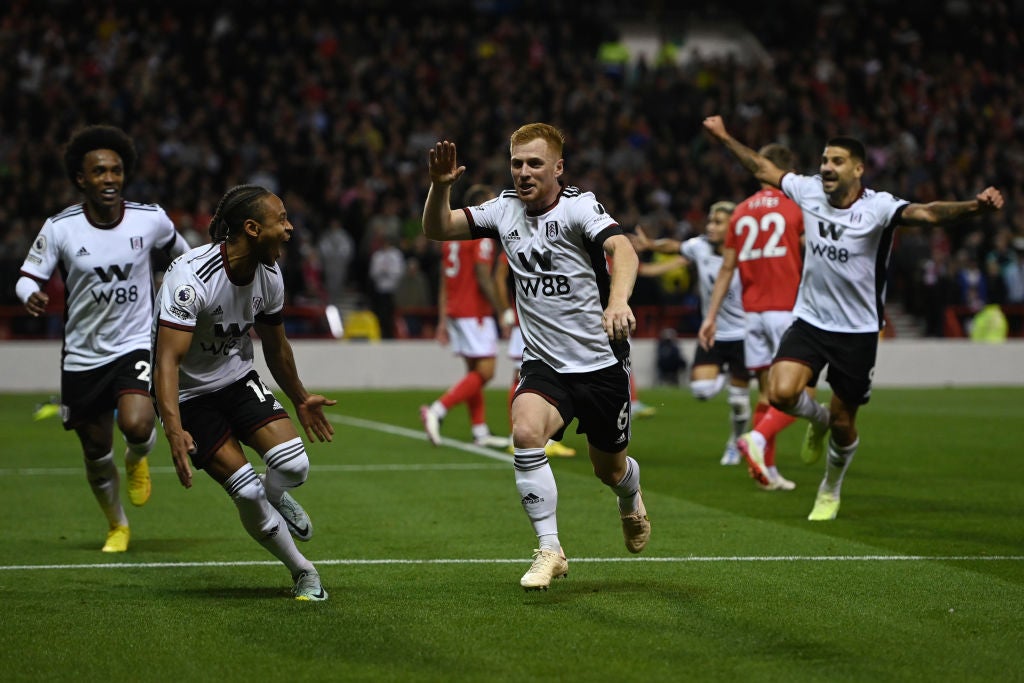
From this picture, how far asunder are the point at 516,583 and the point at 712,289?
6872mm

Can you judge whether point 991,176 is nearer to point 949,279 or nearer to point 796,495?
point 949,279

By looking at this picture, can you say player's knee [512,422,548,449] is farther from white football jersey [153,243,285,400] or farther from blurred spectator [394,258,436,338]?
blurred spectator [394,258,436,338]

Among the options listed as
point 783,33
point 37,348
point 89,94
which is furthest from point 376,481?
point 783,33

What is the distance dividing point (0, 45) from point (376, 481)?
19.6 m

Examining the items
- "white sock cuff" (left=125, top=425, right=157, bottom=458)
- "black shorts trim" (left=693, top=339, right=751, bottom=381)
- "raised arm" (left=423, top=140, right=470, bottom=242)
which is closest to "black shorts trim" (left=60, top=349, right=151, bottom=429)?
"white sock cuff" (left=125, top=425, right=157, bottom=458)

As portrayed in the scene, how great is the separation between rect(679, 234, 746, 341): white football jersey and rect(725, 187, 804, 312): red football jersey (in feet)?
4.13

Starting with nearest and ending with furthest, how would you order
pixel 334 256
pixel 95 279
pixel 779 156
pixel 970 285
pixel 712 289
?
pixel 95 279 < pixel 779 156 < pixel 712 289 < pixel 334 256 < pixel 970 285

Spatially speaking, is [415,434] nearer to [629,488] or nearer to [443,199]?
[629,488]

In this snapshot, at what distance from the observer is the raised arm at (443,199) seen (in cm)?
678

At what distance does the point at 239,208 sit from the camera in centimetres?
673

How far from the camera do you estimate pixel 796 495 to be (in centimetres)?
1108

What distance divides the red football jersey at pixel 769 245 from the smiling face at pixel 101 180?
5515mm

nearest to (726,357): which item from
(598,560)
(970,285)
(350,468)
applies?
(350,468)

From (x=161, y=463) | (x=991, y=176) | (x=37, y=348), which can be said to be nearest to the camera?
(x=161, y=463)
